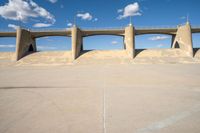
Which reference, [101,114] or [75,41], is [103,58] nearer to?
[75,41]

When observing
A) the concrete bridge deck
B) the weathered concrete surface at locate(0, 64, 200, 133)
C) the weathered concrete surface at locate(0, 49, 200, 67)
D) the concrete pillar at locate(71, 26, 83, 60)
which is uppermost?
the concrete bridge deck

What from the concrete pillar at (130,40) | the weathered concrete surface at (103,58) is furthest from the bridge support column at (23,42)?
the concrete pillar at (130,40)

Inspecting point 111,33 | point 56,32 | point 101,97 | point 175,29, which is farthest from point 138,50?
point 101,97

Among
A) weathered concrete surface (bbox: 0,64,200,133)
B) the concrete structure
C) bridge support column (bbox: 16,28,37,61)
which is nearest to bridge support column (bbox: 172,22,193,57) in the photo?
the concrete structure

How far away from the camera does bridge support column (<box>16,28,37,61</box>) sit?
33753 millimetres

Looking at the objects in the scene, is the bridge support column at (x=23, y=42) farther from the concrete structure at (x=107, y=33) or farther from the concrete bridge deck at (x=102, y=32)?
the concrete bridge deck at (x=102, y=32)

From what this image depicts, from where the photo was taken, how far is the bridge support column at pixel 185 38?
32.6 m

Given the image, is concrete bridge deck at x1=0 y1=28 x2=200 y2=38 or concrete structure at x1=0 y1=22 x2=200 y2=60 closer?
concrete structure at x1=0 y1=22 x2=200 y2=60

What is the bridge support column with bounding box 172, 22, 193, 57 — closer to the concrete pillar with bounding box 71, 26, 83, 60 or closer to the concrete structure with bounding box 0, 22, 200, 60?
A: the concrete structure with bounding box 0, 22, 200, 60

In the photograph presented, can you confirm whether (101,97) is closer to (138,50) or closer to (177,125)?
(177,125)

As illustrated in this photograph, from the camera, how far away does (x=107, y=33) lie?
1452 inches

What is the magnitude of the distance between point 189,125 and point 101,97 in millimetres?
3236

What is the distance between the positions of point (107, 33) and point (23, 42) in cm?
1957

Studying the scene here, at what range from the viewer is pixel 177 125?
3666 millimetres
